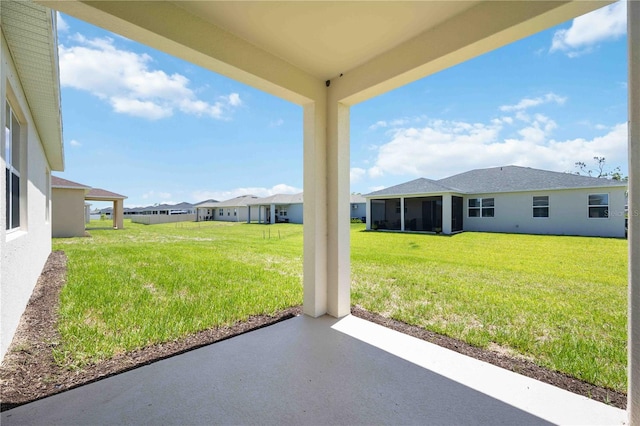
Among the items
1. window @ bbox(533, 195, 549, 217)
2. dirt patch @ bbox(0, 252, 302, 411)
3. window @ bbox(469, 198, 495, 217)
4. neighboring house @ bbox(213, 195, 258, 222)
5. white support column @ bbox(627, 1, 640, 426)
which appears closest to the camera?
white support column @ bbox(627, 1, 640, 426)

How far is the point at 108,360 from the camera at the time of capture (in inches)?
98.8

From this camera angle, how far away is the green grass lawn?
2.79 m

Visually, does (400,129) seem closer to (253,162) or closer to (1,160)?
(1,160)

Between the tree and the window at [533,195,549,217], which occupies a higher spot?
the tree

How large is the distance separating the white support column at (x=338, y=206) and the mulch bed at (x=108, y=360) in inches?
17.2

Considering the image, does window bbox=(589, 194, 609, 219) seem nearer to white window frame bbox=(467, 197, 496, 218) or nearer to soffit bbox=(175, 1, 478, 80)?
white window frame bbox=(467, 197, 496, 218)

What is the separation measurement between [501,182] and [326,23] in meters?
16.4

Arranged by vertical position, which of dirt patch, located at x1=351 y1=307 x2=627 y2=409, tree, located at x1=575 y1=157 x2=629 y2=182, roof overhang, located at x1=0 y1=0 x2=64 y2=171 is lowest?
dirt patch, located at x1=351 y1=307 x2=627 y2=409

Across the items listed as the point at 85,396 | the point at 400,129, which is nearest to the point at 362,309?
the point at 85,396

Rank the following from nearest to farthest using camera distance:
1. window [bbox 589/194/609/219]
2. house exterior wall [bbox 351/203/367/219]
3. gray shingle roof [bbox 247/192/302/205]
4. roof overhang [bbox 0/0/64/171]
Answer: roof overhang [bbox 0/0/64/171]
window [bbox 589/194/609/219]
gray shingle roof [bbox 247/192/302/205]
house exterior wall [bbox 351/203/367/219]

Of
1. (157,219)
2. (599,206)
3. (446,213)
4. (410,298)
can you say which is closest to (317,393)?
(410,298)

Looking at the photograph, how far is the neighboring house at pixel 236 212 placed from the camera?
31.2m

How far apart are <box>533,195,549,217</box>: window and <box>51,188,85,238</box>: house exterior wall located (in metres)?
22.5

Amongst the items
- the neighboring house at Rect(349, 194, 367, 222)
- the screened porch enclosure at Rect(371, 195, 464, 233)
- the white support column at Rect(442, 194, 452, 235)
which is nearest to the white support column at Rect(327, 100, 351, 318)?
the white support column at Rect(442, 194, 452, 235)
